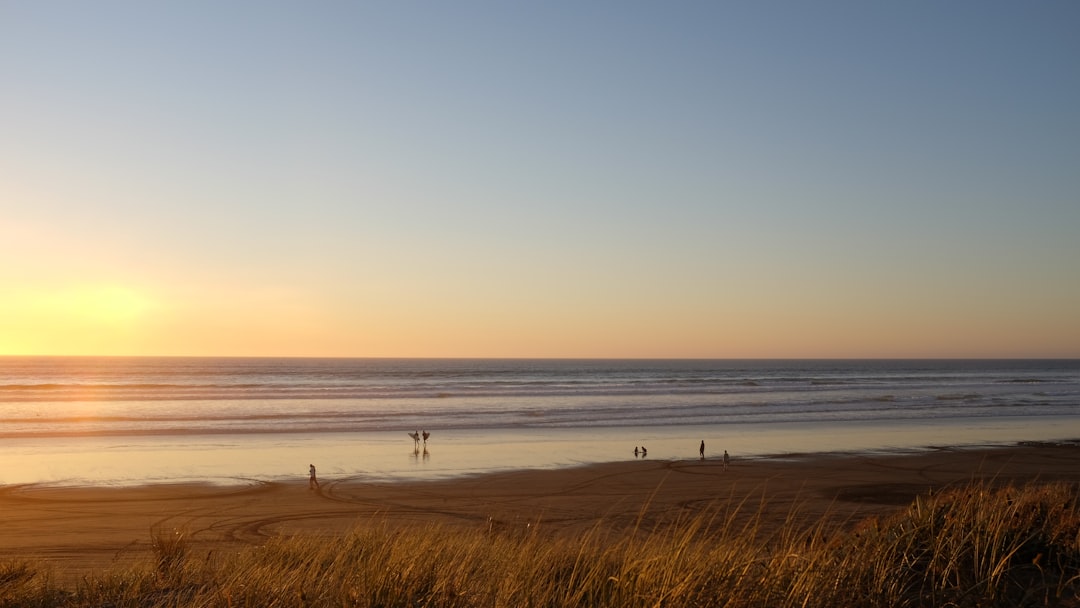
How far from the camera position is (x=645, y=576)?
18.7 feet

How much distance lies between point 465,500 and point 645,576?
50.5 ft

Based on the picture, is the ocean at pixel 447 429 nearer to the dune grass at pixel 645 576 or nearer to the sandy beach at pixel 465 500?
the sandy beach at pixel 465 500

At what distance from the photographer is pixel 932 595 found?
5883 mm

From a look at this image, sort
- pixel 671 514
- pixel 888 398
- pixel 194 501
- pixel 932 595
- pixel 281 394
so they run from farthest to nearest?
pixel 281 394, pixel 888 398, pixel 194 501, pixel 671 514, pixel 932 595

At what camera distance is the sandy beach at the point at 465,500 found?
16.3 m

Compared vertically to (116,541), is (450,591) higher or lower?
higher

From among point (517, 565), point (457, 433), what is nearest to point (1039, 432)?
point (457, 433)

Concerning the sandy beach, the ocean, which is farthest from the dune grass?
the ocean

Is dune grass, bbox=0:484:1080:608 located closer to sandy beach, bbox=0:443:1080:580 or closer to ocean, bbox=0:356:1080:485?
sandy beach, bbox=0:443:1080:580

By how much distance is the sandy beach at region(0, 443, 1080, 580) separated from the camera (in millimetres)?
16328

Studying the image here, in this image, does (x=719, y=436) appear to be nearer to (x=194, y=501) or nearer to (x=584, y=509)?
(x=584, y=509)

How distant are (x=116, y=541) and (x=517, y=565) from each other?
12.2 metres

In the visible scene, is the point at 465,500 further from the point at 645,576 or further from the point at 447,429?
the point at 447,429

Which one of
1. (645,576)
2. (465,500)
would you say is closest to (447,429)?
(465,500)
